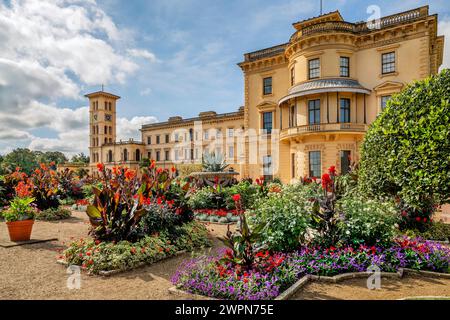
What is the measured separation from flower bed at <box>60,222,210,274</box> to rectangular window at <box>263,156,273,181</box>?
863 inches

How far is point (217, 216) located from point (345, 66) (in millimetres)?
18560

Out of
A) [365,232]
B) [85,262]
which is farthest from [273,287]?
[85,262]

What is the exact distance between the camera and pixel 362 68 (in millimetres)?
24250

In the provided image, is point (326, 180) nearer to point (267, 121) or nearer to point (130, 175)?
point (130, 175)

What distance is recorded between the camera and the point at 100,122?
64750mm

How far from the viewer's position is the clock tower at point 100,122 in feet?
213

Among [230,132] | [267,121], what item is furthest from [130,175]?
[230,132]

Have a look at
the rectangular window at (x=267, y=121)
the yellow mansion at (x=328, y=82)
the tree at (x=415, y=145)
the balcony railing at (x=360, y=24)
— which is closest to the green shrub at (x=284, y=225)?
the tree at (x=415, y=145)

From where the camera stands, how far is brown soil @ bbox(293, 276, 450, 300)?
452cm

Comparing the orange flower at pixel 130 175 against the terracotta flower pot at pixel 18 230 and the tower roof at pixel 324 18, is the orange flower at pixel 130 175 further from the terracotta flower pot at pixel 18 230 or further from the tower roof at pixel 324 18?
the tower roof at pixel 324 18

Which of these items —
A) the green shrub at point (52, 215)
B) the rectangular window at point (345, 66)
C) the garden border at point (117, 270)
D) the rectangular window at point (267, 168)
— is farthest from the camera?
the rectangular window at point (267, 168)

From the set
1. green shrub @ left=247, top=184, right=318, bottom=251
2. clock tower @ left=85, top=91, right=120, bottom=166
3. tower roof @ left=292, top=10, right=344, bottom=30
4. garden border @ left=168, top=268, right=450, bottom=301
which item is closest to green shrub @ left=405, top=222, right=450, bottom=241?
garden border @ left=168, top=268, right=450, bottom=301

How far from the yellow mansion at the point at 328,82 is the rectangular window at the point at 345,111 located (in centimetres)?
8

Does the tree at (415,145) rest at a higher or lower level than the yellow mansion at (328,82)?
lower
